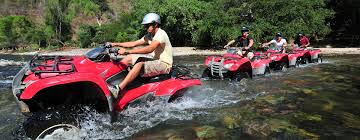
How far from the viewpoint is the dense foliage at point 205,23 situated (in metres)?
31.5

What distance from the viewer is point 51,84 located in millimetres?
5559

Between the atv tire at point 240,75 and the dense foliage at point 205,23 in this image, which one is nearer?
the atv tire at point 240,75

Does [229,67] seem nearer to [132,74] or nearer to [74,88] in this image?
[132,74]

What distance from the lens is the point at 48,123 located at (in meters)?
5.68

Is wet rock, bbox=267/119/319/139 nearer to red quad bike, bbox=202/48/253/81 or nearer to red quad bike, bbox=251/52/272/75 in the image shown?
red quad bike, bbox=202/48/253/81

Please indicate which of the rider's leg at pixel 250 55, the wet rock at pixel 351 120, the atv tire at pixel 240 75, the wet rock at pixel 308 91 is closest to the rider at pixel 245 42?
the rider's leg at pixel 250 55

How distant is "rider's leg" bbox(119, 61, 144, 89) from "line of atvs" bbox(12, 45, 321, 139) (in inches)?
6.4

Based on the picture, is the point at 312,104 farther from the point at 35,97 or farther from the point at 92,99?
the point at 35,97

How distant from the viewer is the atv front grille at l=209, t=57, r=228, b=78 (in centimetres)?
1260

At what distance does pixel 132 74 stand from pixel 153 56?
2.48 ft

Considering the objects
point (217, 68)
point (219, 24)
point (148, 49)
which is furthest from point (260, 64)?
point (219, 24)

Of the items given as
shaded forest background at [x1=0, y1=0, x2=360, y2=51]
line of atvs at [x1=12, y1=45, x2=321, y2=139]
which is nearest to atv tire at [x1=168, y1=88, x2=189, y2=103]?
line of atvs at [x1=12, y1=45, x2=321, y2=139]

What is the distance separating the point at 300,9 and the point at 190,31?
39.6ft

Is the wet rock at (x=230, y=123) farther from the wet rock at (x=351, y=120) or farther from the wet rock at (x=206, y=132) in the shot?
the wet rock at (x=351, y=120)
